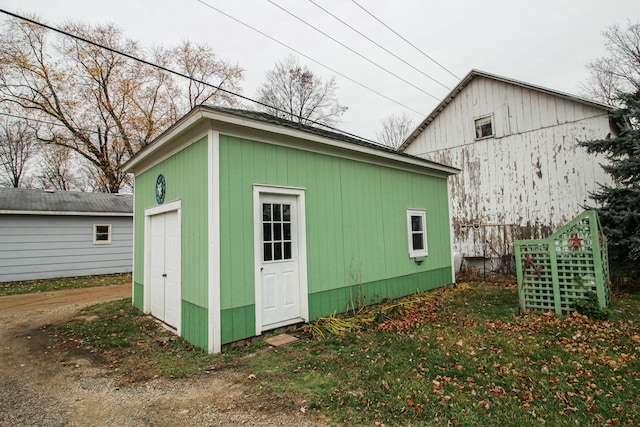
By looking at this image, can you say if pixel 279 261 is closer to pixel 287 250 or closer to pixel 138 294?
pixel 287 250

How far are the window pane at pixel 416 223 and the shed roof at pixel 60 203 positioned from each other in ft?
36.7

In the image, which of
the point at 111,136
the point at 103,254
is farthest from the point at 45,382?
the point at 111,136

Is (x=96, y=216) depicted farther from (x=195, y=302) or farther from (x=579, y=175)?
(x=579, y=175)

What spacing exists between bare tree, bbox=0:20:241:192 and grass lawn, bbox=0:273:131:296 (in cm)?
516

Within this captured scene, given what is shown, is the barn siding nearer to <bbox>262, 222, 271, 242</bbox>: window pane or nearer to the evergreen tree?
<bbox>262, 222, 271, 242</bbox>: window pane

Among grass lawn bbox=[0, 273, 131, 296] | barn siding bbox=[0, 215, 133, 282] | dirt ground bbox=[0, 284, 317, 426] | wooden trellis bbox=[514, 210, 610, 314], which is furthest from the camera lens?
barn siding bbox=[0, 215, 133, 282]

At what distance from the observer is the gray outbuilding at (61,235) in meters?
10.9

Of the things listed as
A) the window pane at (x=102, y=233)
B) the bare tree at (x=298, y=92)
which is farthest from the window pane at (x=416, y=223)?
the bare tree at (x=298, y=92)

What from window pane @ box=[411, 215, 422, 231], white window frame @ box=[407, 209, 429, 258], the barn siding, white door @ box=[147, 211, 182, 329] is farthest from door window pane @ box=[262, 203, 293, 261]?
the barn siding

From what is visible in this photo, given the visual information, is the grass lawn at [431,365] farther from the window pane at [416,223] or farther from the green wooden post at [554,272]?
the window pane at [416,223]

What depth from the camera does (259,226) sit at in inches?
183

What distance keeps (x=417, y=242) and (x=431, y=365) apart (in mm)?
4462

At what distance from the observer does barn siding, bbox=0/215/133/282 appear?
1089 cm

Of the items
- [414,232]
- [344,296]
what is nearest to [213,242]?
[344,296]
